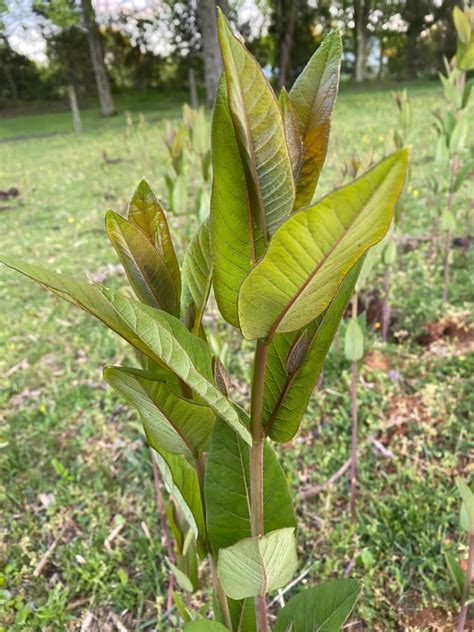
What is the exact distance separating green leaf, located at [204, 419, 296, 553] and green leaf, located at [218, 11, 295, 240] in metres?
0.33

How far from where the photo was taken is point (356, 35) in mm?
21219

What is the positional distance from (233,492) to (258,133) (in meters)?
0.50

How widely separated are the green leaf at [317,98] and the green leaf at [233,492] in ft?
1.20

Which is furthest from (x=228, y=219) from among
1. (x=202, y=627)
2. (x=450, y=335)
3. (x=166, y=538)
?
(x=450, y=335)

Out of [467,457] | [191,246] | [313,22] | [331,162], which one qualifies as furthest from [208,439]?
[313,22]

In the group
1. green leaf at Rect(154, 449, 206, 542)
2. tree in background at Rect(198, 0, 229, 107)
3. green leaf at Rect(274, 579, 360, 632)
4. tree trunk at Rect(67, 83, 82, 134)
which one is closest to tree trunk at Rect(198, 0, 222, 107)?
tree in background at Rect(198, 0, 229, 107)

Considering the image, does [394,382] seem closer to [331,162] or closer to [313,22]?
[331,162]

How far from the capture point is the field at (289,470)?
1517 millimetres

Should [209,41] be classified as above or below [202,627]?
above

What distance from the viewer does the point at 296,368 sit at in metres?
0.61

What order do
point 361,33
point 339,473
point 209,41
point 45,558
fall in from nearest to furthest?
1. point 45,558
2. point 339,473
3. point 209,41
4. point 361,33

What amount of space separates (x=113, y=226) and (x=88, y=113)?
64.9 feet

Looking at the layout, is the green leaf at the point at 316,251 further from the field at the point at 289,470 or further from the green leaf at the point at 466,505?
the field at the point at 289,470

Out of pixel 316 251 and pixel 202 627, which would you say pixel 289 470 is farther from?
pixel 316 251
